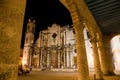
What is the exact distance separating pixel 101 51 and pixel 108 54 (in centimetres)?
119

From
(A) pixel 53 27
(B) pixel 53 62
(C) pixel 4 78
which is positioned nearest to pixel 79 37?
(C) pixel 4 78

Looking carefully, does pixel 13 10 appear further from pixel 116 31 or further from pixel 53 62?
pixel 53 62

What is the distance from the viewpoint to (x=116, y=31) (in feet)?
36.7

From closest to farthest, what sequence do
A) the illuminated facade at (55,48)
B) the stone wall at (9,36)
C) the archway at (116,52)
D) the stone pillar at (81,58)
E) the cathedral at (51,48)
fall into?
the stone wall at (9,36)
the stone pillar at (81,58)
the archway at (116,52)
the illuminated facade at (55,48)
the cathedral at (51,48)

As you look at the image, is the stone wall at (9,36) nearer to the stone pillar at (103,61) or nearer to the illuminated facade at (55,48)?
the stone pillar at (103,61)

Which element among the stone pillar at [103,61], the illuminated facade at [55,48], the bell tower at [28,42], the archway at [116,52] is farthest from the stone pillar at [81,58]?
the bell tower at [28,42]

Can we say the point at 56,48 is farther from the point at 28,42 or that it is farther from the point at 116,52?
the point at 116,52

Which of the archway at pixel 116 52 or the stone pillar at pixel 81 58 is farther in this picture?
the archway at pixel 116 52

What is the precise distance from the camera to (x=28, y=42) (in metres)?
33.0

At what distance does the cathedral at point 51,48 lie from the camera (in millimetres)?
28905

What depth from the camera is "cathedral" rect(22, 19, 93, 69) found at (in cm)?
2890

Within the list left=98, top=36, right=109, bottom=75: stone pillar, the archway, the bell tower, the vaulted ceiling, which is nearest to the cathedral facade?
the bell tower

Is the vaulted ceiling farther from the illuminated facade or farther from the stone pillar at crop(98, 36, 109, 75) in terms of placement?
the illuminated facade

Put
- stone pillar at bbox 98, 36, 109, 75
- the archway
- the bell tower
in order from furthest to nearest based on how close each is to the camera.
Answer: the bell tower, the archway, stone pillar at bbox 98, 36, 109, 75
